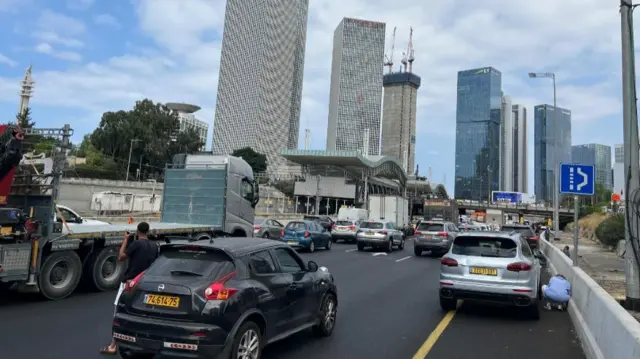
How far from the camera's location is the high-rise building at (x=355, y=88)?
16462 cm

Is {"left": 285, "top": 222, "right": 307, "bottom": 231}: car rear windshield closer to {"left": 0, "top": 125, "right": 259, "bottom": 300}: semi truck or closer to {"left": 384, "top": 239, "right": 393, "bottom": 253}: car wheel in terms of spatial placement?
{"left": 384, "top": 239, "right": 393, "bottom": 253}: car wheel

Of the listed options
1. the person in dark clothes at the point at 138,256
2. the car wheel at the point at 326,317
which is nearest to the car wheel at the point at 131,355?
the person in dark clothes at the point at 138,256

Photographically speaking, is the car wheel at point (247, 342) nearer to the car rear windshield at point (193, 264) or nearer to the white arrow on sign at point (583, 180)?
the car rear windshield at point (193, 264)

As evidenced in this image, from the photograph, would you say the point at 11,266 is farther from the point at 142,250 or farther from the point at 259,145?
the point at 259,145

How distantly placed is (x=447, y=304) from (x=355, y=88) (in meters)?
160

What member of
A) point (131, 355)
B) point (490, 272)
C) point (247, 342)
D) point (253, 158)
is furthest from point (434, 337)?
point (253, 158)

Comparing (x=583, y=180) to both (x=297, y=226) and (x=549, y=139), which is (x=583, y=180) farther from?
(x=549, y=139)

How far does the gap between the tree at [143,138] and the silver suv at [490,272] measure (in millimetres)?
86169

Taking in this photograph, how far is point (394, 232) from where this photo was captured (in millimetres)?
24328

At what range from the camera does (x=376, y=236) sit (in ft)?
75.6

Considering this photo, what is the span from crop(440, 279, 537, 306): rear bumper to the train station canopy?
2859 inches

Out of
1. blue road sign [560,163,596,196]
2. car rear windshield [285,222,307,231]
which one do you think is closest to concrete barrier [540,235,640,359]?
blue road sign [560,163,596,196]

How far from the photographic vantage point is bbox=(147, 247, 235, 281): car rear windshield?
5.04 meters

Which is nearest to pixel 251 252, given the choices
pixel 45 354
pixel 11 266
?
pixel 45 354
